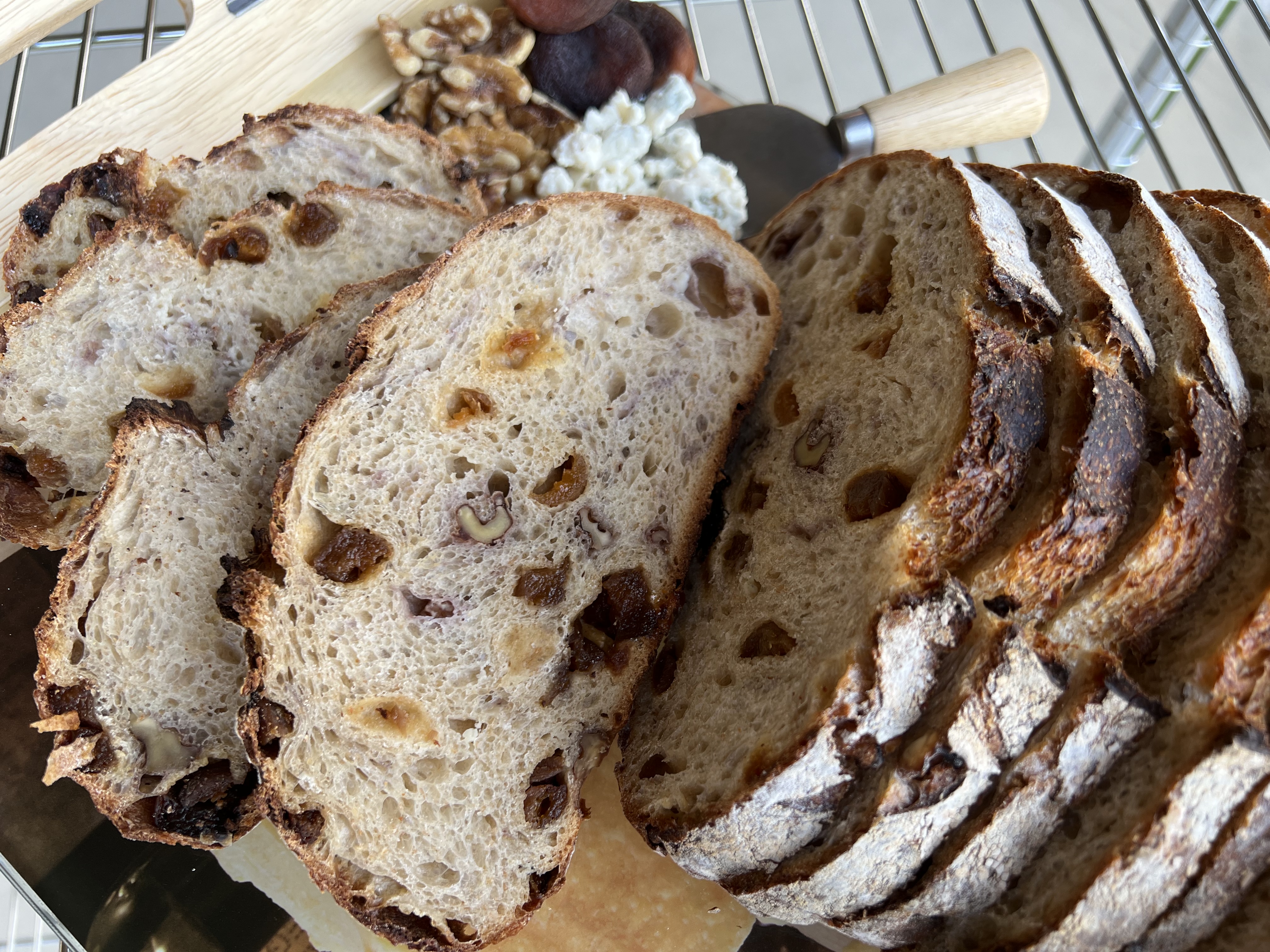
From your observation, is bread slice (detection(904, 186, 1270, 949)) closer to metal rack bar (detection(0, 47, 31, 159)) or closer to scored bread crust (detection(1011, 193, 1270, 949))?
scored bread crust (detection(1011, 193, 1270, 949))

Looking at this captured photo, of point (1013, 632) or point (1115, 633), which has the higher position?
point (1013, 632)

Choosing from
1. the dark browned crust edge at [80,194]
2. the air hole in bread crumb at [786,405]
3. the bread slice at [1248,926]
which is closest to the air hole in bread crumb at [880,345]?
the air hole in bread crumb at [786,405]

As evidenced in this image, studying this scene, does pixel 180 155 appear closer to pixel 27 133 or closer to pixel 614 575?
pixel 614 575

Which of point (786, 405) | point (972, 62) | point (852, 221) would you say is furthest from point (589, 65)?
point (972, 62)

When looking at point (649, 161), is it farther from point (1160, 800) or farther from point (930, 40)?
point (1160, 800)

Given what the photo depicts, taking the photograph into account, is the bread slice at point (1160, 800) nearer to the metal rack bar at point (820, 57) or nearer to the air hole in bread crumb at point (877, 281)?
the air hole in bread crumb at point (877, 281)

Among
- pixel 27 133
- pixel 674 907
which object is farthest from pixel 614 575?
pixel 27 133

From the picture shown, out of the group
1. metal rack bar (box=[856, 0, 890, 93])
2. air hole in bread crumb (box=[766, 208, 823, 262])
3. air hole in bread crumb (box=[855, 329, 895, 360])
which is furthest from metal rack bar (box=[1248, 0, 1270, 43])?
air hole in bread crumb (box=[855, 329, 895, 360])
